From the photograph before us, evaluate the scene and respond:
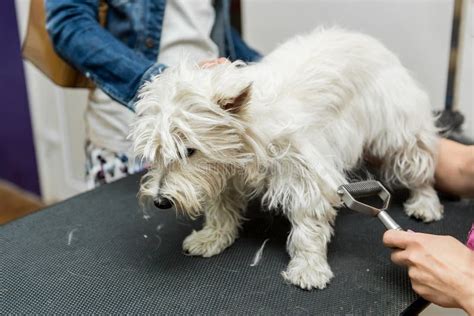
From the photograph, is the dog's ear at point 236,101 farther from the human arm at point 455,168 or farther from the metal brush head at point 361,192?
the human arm at point 455,168

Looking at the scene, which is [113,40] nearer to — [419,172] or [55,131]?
[419,172]

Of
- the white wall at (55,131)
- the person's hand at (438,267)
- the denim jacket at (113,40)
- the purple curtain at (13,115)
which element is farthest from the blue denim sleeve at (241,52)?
the purple curtain at (13,115)

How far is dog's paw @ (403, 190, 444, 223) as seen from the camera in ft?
3.75

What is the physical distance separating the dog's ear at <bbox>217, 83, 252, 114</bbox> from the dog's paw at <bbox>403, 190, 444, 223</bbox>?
19.6 inches

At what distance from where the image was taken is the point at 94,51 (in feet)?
3.83

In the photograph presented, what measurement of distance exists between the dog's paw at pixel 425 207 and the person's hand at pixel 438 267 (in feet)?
0.91

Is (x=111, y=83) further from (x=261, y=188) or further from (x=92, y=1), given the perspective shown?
(x=261, y=188)

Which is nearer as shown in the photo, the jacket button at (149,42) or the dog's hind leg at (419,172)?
the dog's hind leg at (419,172)

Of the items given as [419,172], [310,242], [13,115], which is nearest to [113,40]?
[310,242]

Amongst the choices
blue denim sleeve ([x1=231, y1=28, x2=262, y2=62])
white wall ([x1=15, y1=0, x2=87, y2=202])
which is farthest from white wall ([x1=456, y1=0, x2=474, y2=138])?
white wall ([x1=15, y1=0, x2=87, y2=202])

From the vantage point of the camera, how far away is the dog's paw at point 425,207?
1.14 m

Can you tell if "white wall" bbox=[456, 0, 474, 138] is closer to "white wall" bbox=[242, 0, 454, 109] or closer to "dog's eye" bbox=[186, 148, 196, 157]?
"white wall" bbox=[242, 0, 454, 109]

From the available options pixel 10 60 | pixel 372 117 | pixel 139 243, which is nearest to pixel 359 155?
pixel 372 117

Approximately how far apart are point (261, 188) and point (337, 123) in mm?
192
